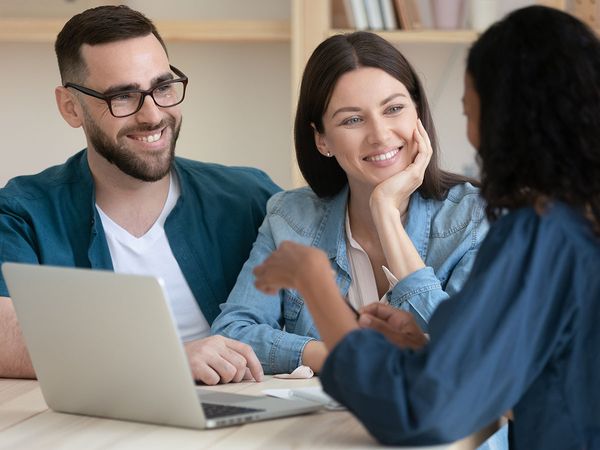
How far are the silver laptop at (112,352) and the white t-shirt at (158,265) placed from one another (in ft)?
2.54

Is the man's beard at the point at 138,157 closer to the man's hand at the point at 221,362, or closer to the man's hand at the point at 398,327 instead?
the man's hand at the point at 221,362

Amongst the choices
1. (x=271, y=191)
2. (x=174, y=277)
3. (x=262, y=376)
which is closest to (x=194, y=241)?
(x=174, y=277)

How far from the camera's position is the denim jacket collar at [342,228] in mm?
2092

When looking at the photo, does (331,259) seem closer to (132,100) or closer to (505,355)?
(132,100)

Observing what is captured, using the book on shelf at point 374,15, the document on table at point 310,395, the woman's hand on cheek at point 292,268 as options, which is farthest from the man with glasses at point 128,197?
the book on shelf at point 374,15

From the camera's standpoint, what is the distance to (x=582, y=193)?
1.21m

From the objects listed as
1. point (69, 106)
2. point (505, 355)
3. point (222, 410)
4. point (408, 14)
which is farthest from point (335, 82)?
point (408, 14)

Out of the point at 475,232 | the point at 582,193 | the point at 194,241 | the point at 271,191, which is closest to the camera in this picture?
the point at 582,193

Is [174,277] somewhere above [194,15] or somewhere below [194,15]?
below

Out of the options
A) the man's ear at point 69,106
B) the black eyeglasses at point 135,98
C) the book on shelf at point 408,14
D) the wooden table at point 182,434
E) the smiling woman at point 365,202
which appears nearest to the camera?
the wooden table at point 182,434

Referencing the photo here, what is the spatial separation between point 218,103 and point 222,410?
2.30 m

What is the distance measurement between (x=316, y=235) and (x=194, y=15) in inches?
64.3

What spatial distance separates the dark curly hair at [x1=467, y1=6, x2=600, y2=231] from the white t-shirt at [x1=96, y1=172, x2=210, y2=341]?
3.91ft

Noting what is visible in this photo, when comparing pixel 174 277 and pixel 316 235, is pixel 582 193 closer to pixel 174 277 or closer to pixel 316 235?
pixel 316 235
